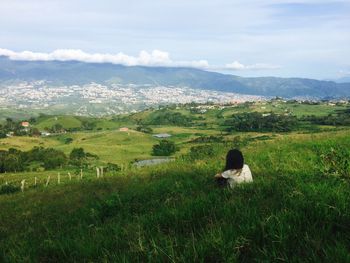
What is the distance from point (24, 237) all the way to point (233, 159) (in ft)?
17.0

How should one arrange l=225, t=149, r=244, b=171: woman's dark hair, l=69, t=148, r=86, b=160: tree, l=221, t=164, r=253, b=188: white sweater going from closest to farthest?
1. l=221, t=164, r=253, b=188: white sweater
2. l=225, t=149, r=244, b=171: woman's dark hair
3. l=69, t=148, r=86, b=160: tree

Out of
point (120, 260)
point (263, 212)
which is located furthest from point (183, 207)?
point (120, 260)

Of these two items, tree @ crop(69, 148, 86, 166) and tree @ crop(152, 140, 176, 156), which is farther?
tree @ crop(152, 140, 176, 156)

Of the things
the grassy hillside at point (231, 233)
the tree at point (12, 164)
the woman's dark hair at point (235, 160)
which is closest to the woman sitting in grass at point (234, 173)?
the woman's dark hair at point (235, 160)

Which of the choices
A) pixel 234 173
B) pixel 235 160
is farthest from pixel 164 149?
pixel 234 173

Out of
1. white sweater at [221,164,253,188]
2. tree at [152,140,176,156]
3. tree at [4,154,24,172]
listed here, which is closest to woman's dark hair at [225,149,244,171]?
white sweater at [221,164,253,188]

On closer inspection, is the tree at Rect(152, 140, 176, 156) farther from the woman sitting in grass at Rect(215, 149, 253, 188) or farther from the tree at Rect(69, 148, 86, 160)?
the woman sitting in grass at Rect(215, 149, 253, 188)

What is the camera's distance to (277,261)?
4094mm

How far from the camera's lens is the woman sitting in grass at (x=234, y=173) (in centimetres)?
925

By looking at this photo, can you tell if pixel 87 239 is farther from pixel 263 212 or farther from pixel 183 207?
pixel 263 212

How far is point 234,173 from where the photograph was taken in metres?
9.38

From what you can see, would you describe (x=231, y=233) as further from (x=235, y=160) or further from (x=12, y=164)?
(x=12, y=164)

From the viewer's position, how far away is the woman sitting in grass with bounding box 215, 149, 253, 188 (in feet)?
30.3

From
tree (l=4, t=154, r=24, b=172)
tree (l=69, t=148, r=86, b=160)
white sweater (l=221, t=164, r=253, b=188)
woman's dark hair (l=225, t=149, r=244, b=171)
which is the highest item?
woman's dark hair (l=225, t=149, r=244, b=171)
